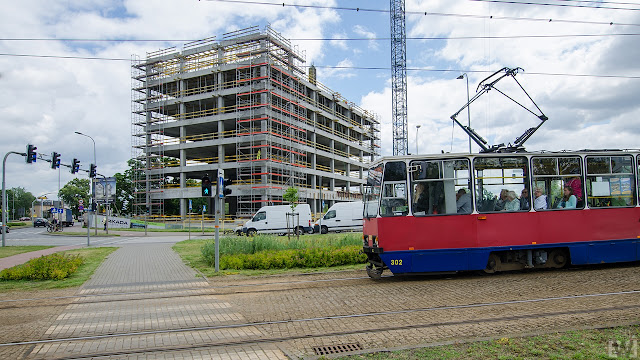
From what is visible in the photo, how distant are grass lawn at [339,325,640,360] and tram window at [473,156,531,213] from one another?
5.23m

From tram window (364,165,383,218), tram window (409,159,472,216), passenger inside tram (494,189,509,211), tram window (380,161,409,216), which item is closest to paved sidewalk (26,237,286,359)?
tram window (364,165,383,218)

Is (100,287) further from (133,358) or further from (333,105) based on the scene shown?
(333,105)

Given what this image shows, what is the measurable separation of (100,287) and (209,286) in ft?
9.68

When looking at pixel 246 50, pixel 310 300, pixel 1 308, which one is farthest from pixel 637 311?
pixel 246 50

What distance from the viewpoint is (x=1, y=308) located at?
899 centimetres

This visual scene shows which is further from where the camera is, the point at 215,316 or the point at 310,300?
the point at 310,300

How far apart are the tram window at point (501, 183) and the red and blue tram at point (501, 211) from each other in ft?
0.08

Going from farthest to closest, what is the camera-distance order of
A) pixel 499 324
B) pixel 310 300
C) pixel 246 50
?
pixel 246 50 < pixel 310 300 < pixel 499 324

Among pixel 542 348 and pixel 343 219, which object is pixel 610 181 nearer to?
pixel 542 348

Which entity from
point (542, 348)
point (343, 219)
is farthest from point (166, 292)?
point (343, 219)

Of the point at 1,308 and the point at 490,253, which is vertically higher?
the point at 490,253

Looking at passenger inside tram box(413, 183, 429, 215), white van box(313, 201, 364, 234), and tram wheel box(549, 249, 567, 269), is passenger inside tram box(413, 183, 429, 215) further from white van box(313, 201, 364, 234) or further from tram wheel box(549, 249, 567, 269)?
white van box(313, 201, 364, 234)

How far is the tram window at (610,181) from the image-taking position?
11.2m

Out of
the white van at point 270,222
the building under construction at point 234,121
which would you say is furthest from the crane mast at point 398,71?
the white van at point 270,222
